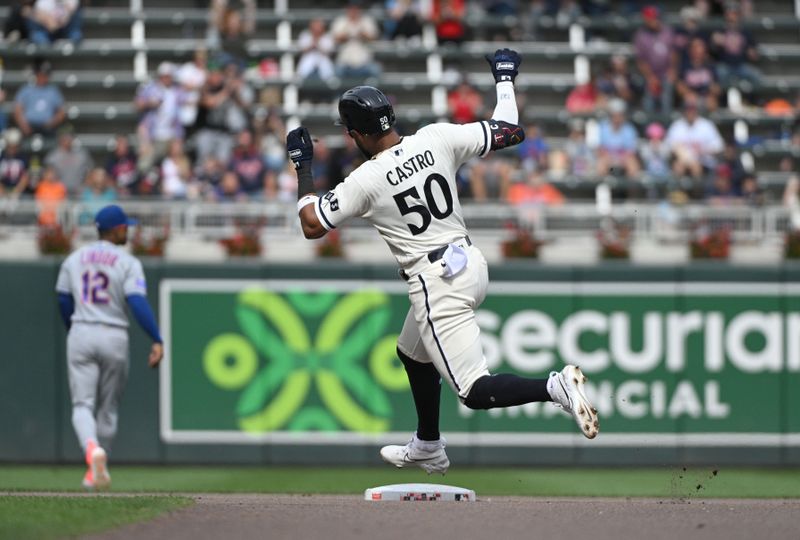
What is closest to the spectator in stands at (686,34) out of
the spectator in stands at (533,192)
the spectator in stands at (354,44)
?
the spectator in stands at (533,192)

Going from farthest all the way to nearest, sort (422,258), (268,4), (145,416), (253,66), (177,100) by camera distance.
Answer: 1. (268,4)
2. (253,66)
3. (177,100)
4. (145,416)
5. (422,258)

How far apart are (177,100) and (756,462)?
7661 millimetres

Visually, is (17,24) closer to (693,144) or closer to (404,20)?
(404,20)

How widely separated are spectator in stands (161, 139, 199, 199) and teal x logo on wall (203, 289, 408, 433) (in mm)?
2227

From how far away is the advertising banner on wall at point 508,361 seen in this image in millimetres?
13172

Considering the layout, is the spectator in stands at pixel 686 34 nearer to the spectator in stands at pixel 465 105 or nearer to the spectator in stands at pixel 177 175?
the spectator in stands at pixel 465 105

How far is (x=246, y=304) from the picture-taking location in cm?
1330

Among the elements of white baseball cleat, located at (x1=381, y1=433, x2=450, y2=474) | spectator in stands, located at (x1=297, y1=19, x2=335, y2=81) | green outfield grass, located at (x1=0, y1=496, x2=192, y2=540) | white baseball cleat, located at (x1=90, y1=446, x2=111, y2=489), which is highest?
spectator in stands, located at (x1=297, y1=19, x2=335, y2=81)

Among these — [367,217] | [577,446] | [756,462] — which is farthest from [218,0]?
[367,217]

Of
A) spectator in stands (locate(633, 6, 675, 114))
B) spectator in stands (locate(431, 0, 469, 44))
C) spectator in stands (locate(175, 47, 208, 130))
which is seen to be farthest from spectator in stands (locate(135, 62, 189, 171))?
spectator in stands (locate(633, 6, 675, 114))

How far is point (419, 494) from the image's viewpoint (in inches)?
337

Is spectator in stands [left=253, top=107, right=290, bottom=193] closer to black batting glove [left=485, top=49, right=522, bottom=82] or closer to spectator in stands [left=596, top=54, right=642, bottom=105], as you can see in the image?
spectator in stands [left=596, top=54, right=642, bottom=105]

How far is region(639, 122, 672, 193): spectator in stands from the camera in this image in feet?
51.0

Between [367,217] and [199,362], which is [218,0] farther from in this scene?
[367,217]
